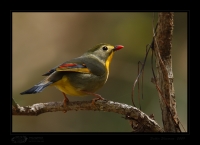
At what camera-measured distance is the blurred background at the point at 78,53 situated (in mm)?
5902

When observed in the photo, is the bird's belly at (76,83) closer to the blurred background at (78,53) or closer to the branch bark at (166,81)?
the branch bark at (166,81)

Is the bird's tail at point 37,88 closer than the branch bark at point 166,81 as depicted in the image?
Yes

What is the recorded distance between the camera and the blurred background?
590cm

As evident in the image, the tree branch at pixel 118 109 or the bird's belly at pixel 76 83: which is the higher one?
the bird's belly at pixel 76 83

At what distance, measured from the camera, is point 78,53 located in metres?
6.64

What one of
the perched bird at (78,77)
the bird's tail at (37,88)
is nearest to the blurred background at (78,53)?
the perched bird at (78,77)

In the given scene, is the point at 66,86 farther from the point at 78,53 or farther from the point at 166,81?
the point at 78,53

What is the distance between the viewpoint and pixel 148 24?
6.33 metres

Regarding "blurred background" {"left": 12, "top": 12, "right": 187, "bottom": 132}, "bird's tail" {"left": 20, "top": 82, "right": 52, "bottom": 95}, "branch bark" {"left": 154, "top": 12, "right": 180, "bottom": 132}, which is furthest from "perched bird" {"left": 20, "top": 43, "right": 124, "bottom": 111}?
"blurred background" {"left": 12, "top": 12, "right": 187, "bottom": 132}

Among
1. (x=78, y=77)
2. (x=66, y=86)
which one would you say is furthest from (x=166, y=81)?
(x=66, y=86)

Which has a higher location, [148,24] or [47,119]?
[148,24]
